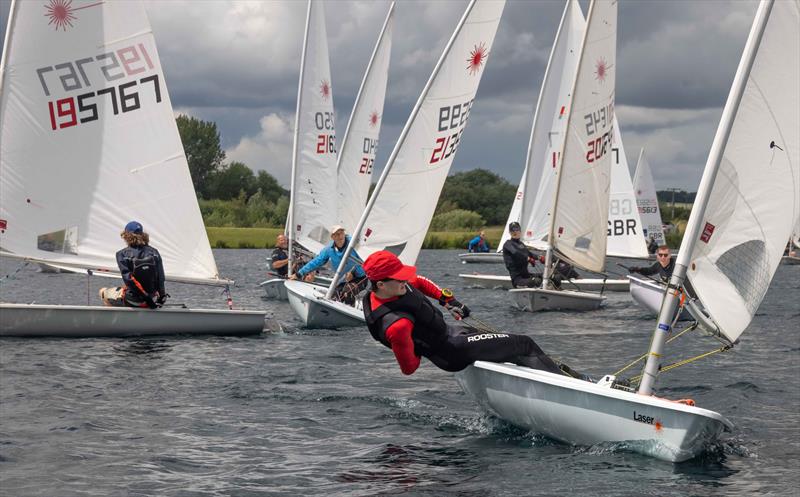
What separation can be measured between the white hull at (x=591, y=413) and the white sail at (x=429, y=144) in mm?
8216

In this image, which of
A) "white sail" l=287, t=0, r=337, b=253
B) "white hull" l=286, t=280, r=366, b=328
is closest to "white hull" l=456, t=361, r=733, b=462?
"white hull" l=286, t=280, r=366, b=328

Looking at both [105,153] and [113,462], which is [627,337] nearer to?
[105,153]

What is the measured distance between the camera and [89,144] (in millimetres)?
14609

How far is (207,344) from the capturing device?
13875 mm

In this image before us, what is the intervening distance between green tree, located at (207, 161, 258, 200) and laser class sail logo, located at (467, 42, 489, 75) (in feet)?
293

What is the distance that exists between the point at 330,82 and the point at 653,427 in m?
19.3

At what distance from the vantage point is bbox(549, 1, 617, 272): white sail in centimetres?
2036

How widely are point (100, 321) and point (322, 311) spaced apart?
11.5 ft

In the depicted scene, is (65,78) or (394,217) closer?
(65,78)

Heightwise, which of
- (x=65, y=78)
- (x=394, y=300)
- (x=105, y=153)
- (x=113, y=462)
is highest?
(x=65, y=78)

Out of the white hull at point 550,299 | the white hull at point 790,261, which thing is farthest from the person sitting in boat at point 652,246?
the white hull at point 550,299

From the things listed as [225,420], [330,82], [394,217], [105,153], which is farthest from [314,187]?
[225,420]

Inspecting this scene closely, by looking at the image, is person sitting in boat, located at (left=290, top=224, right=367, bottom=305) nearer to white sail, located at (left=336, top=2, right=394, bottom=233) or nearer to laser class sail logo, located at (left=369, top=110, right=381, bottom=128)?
white sail, located at (left=336, top=2, right=394, bottom=233)

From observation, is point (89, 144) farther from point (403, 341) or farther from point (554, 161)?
point (554, 161)
